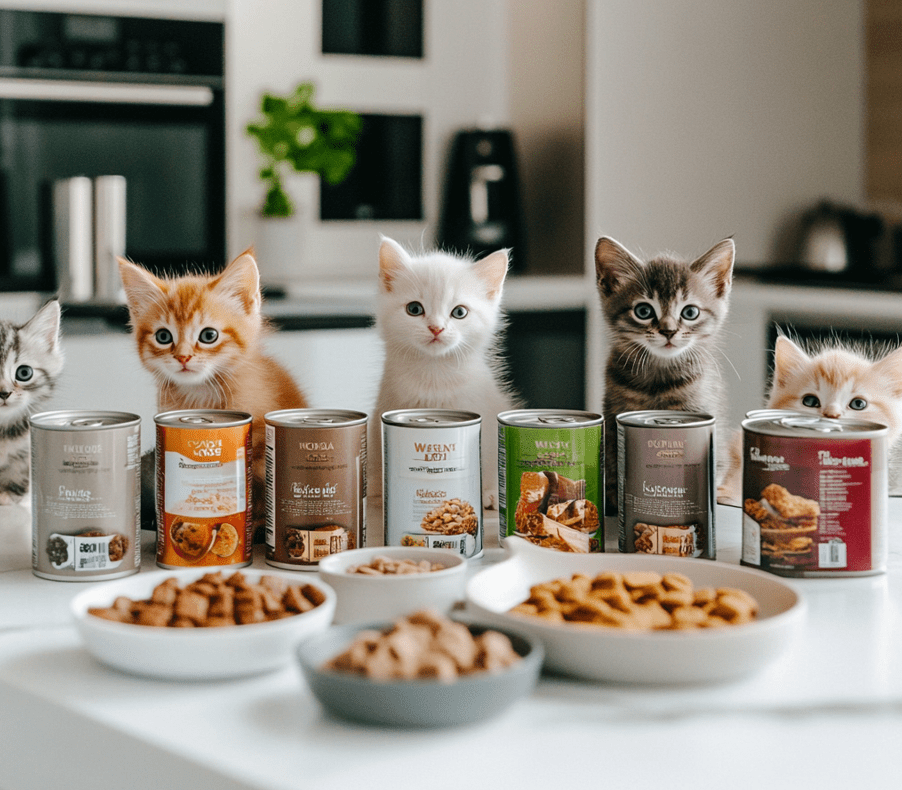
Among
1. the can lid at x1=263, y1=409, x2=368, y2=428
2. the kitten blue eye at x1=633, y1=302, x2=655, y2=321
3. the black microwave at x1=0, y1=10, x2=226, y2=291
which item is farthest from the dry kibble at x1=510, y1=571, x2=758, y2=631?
the black microwave at x1=0, y1=10, x2=226, y2=291

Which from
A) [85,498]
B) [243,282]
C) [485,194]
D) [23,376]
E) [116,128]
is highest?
[116,128]

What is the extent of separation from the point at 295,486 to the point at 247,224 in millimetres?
2641

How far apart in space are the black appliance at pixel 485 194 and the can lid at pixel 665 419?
2568mm

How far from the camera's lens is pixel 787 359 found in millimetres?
1244

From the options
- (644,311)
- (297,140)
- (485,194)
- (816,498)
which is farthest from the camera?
(485,194)

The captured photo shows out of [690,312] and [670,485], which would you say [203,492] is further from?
[690,312]

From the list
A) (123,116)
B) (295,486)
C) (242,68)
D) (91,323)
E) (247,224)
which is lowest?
(295,486)

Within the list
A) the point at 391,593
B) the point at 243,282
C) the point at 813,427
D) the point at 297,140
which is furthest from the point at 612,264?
the point at 297,140

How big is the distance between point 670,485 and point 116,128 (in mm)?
2523

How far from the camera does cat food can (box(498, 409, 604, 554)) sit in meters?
1.08

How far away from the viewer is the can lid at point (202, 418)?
1.04 m

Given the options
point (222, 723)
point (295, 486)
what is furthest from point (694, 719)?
point (295, 486)

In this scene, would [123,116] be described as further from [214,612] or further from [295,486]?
[214,612]

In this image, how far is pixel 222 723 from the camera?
2.37 feet
